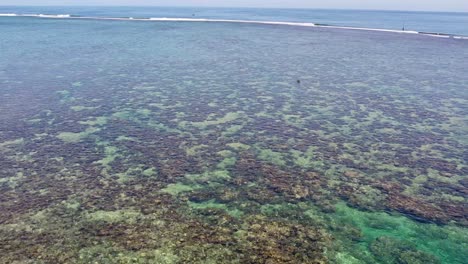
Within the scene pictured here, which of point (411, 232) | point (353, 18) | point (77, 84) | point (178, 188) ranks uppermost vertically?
point (353, 18)

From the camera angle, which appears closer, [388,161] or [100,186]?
[100,186]

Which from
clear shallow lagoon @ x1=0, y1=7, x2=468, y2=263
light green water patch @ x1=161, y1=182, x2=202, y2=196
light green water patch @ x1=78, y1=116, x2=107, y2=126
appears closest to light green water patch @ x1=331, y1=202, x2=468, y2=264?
clear shallow lagoon @ x1=0, y1=7, x2=468, y2=263

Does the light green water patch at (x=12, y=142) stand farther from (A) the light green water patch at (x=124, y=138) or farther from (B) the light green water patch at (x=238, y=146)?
(B) the light green water patch at (x=238, y=146)

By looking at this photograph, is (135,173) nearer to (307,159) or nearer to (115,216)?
(115,216)

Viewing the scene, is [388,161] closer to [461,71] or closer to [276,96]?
[276,96]

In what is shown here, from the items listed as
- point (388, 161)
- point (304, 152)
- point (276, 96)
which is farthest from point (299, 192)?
point (276, 96)

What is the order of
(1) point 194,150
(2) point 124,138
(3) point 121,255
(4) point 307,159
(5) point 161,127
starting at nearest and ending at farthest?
(3) point 121,255 → (4) point 307,159 → (1) point 194,150 → (2) point 124,138 → (5) point 161,127

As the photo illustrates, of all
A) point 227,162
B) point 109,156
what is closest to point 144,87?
point 109,156
